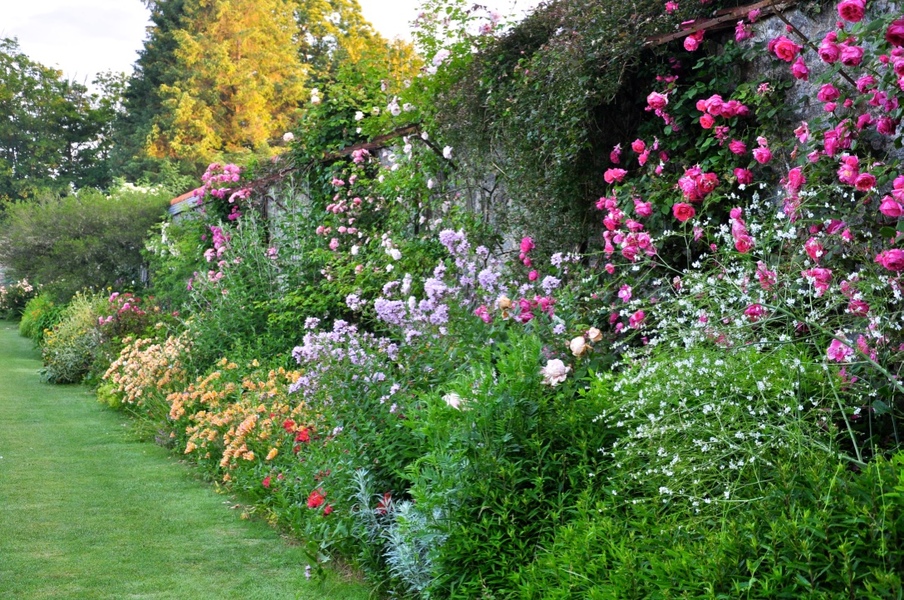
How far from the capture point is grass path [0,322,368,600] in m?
3.66

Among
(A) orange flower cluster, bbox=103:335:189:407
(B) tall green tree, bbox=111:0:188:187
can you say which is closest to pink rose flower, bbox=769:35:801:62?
(A) orange flower cluster, bbox=103:335:189:407

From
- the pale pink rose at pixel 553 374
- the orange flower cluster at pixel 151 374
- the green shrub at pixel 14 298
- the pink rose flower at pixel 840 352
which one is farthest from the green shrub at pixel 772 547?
the green shrub at pixel 14 298

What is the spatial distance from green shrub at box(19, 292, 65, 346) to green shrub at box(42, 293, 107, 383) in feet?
5.95

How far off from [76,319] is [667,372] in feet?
35.7

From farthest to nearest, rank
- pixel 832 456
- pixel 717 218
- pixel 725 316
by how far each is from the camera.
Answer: pixel 717 218
pixel 725 316
pixel 832 456

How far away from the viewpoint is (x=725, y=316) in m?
3.05

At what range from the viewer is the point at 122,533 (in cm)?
450

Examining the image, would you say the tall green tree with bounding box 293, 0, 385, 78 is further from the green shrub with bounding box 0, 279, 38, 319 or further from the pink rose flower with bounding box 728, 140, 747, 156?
the pink rose flower with bounding box 728, 140, 747, 156

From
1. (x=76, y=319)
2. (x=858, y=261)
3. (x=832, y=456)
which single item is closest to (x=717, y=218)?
(x=858, y=261)

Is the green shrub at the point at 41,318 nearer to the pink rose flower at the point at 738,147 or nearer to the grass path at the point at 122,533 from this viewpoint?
the grass path at the point at 122,533

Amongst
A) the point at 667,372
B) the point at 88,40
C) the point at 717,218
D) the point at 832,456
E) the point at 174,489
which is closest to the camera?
the point at 832,456

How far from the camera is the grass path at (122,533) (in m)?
3.66

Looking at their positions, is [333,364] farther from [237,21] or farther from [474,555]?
[237,21]

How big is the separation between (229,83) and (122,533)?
76.1 feet
